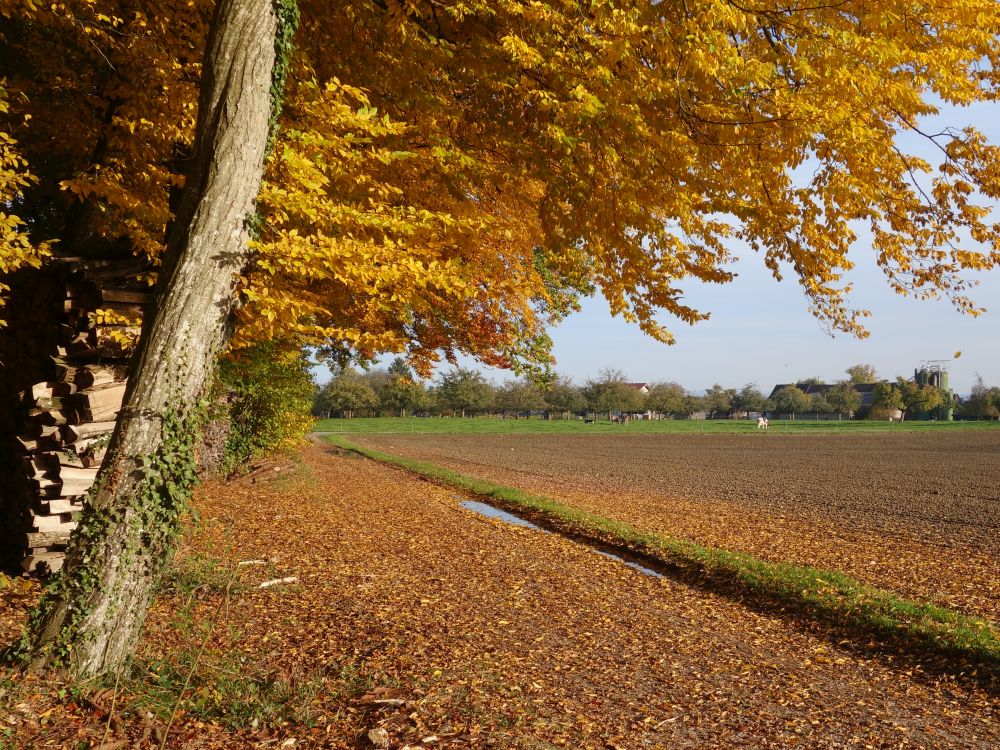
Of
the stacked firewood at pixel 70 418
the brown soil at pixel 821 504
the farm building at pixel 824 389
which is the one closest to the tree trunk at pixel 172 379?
the stacked firewood at pixel 70 418

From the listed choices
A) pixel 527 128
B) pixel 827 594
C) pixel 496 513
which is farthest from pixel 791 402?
pixel 527 128

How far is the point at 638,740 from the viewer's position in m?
4.28

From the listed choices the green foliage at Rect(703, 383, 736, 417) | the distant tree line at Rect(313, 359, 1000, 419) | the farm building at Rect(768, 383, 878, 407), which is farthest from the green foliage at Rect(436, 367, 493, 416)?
the farm building at Rect(768, 383, 878, 407)

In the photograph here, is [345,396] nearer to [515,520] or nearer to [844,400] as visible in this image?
[515,520]

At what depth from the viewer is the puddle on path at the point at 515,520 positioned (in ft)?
31.1

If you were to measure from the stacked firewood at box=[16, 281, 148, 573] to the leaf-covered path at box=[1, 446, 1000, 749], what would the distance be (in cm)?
168

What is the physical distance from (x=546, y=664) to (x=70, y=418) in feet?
18.6

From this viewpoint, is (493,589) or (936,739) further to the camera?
(493,589)

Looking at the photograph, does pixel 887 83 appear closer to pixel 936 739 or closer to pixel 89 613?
pixel 936 739

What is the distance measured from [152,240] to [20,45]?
167 inches

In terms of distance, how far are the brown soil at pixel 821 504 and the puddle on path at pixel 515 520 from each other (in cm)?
194

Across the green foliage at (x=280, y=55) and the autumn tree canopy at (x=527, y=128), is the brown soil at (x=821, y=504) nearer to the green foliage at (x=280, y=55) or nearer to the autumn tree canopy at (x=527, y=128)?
the autumn tree canopy at (x=527, y=128)

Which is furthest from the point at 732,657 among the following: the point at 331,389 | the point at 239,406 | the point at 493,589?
the point at 331,389

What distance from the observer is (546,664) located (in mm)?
5508
